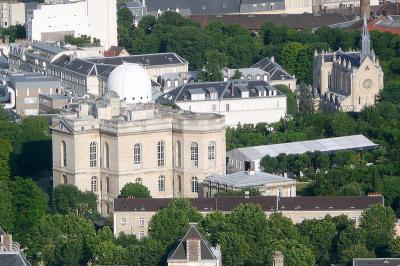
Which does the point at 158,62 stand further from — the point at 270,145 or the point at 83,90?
the point at 270,145

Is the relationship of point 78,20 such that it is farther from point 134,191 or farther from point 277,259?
point 277,259

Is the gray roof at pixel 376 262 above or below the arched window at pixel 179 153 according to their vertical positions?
below

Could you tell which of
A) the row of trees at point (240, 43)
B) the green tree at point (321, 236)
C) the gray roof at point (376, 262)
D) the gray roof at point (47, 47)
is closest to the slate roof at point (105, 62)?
the gray roof at point (47, 47)

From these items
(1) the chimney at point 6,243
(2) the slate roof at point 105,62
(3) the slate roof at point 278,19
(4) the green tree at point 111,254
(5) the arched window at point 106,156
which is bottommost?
(4) the green tree at point 111,254

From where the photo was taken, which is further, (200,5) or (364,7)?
(200,5)

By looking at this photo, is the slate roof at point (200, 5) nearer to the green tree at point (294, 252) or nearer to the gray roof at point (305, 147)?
the gray roof at point (305, 147)

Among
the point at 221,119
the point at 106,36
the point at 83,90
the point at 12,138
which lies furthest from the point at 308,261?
the point at 106,36

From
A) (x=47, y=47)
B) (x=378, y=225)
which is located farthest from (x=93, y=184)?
(x=47, y=47)
